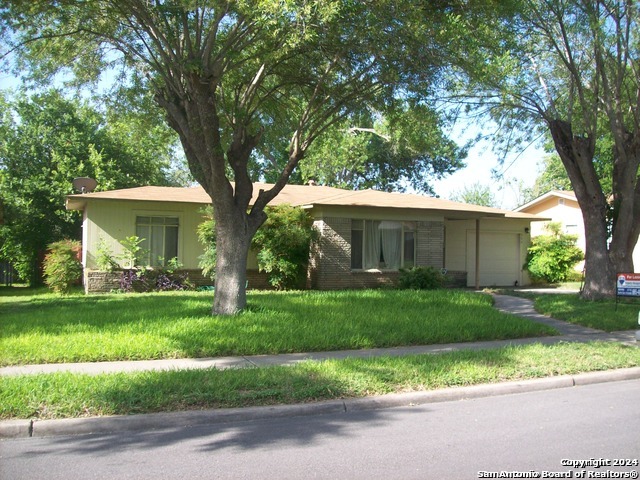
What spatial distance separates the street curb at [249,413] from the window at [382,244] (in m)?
11.8

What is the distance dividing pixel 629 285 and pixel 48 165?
90.9 feet

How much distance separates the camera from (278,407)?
6.49 m

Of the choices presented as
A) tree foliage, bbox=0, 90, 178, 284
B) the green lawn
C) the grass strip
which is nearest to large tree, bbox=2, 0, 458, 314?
the green lawn

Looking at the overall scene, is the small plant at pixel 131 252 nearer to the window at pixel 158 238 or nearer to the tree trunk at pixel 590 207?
the window at pixel 158 238

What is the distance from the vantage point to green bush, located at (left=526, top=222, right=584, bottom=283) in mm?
23031

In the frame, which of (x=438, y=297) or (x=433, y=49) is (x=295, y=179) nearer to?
(x=438, y=297)

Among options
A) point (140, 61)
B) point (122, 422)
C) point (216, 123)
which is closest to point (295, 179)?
point (140, 61)

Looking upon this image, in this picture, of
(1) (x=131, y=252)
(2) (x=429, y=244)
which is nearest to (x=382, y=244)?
(2) (x=429, y=244)

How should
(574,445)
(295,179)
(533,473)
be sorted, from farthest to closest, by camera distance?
(295,179) → (574,445) → (533,473)

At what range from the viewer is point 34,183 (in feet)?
91.4

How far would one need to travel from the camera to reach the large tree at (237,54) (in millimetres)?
10281

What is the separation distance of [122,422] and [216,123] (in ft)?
22.8

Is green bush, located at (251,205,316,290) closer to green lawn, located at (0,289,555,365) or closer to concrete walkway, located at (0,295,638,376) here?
green lawn, located at (0,289,555,365)

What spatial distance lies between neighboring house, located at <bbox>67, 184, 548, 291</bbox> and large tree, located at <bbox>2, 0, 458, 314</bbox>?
601 centimetres
